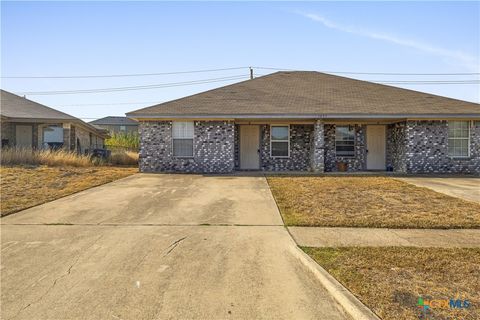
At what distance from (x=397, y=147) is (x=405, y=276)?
13.9 m

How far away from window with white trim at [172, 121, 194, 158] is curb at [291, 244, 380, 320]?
12079 millimetres

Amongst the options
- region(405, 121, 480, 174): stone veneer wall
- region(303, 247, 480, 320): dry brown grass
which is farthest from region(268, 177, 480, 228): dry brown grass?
region(405, 121, 480, 174): stone veneer wall

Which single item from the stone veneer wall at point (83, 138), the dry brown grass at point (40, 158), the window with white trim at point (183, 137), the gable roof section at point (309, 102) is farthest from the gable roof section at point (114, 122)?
the window with white trim at point (183, 137)

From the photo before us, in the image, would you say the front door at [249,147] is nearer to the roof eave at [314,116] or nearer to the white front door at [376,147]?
the roof eave at [314,116]

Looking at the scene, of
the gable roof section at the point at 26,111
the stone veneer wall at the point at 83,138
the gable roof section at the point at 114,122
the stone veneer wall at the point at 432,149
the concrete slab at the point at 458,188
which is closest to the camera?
the concrete slab at the point at 458,188

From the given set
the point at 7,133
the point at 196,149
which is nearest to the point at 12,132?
the point at 7,133

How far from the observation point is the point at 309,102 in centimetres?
A: 1655

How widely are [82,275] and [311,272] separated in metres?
2.94

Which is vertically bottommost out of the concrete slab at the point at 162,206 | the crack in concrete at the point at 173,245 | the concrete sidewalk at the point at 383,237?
the crack in concrete at the point at 173,245

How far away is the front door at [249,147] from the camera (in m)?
17.1

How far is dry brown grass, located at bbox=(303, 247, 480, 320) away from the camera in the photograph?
3.27 meters

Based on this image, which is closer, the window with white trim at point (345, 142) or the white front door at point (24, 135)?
the window with white trim at point (345, 142)

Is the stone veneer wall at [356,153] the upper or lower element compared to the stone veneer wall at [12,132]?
lower

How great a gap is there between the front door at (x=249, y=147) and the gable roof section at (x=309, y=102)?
1.51m
